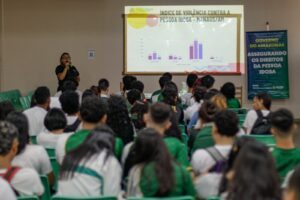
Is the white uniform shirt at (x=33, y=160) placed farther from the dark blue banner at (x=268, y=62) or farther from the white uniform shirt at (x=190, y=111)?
the dark blue banner at (x=268, y=62)

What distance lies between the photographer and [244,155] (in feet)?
6.01

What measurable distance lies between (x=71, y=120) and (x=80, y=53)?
19.2ft

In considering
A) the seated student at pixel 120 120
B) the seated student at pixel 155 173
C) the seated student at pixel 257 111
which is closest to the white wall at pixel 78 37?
the seated student at pixel 257 111

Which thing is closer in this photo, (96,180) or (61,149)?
(96,180)

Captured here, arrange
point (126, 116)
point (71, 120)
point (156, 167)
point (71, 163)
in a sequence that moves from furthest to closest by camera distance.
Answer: point (71, 120) < point (126, 116) < point (71, 163) < point (156, 167)

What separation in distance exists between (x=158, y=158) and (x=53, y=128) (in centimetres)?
152

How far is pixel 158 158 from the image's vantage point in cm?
235

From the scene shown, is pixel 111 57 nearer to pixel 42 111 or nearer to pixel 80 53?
pixel 80 53

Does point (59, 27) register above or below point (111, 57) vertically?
above

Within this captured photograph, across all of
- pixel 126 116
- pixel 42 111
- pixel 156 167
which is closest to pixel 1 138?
pixel 156 167

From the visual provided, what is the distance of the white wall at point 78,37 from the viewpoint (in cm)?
974

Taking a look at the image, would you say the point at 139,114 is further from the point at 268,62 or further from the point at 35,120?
the point at 268,62

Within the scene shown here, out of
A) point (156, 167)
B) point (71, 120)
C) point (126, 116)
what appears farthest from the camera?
point (71, 120)

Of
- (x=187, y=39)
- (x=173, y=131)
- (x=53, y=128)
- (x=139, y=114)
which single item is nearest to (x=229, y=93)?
(x=139, y=114)
